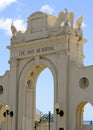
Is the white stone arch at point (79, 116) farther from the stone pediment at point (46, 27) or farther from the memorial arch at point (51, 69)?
the stone pediment at point (46, 27)

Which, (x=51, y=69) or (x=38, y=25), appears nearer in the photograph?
(x=51, y=69)

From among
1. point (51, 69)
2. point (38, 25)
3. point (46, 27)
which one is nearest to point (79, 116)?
point (51, 69)

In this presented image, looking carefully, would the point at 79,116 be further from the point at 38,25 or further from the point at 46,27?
the point at 38,25

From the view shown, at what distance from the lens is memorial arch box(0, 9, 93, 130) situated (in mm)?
33156

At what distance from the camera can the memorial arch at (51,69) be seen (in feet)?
109

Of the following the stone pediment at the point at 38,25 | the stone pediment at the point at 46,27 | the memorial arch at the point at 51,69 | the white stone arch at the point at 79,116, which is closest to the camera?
the white stone arch at the point at 79,116

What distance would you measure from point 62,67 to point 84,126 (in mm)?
4191

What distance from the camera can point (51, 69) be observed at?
34.8m

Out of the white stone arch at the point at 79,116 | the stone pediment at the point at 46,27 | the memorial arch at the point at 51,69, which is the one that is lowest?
the white stone arch at the point at 79,116

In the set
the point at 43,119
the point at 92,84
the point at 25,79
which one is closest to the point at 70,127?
the point at 92,84

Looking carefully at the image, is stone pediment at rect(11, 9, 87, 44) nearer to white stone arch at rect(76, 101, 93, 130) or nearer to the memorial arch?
the memorial arch

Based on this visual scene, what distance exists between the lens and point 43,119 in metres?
41.3

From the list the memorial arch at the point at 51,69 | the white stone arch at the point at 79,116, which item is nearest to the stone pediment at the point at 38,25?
the memorial arch at the point at 51,69

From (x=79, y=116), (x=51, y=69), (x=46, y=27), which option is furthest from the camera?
(x=46, y=27)
